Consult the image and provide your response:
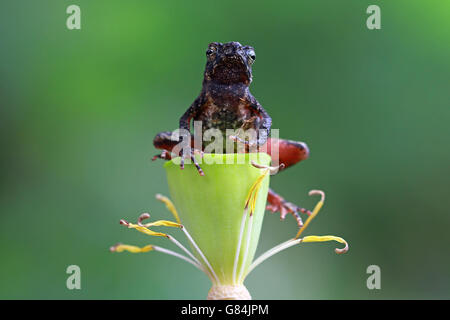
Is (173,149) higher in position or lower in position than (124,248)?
higher

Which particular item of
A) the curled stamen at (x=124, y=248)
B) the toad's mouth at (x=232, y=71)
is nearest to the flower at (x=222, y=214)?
the curled stamen at (x=124, y=248)

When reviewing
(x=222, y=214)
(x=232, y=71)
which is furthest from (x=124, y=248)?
(x=232, y=71)

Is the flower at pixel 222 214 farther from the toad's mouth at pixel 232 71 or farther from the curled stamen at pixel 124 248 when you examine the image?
the toad's mouth at pixel 232 71

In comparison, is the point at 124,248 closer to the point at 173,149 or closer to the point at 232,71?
the point at 173,149

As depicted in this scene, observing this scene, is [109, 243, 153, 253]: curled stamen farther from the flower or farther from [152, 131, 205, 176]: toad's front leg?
[152, 131, 205, 176]: toad's front leg

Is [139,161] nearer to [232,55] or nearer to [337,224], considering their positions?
[337,224]

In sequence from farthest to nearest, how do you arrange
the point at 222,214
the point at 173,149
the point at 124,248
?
the point at 173,149, the point at 222,214, the point at 124,248

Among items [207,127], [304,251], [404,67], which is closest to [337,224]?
[304,251]

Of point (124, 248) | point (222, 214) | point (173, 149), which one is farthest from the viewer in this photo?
point (173, 149)
